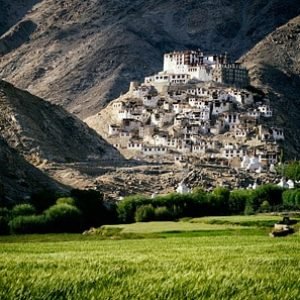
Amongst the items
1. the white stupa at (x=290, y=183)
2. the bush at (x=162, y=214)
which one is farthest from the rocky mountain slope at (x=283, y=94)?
the bush at (x=162, y=214)

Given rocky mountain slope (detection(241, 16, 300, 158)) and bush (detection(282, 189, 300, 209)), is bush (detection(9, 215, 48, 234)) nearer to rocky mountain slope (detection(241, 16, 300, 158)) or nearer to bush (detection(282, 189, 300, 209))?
bush (detection(282, 189, 300, 209))

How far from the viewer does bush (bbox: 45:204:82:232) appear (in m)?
65.9

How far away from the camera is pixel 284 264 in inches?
755

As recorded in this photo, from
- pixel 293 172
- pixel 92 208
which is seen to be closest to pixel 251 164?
pixel 293 172

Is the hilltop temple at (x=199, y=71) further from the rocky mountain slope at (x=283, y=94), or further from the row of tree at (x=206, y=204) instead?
the row of tree at (x=206, y=204)

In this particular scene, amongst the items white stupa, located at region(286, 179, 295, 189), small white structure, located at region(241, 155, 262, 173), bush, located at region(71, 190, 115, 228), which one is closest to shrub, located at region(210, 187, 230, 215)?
bush, located at region(71, 190, 115, 228)

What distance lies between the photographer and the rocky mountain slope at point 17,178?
8568cm

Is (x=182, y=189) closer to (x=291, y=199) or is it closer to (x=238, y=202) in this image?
(x=238, y=202)

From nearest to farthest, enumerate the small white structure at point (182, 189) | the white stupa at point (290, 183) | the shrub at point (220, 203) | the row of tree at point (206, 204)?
the row of tree at point (206, 204)
the shrub at point (220, 203)
the small white structure at point (182, 189)
the white stupa at point (290, 183)

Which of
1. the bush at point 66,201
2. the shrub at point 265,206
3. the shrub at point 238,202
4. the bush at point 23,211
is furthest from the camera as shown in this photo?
the shrub at point 238,202

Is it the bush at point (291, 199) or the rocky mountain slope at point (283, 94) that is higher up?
the rocky mountain slope at point (283, 94)

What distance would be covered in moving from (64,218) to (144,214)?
423 inches

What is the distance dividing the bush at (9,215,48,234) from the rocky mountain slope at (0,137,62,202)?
1829cm

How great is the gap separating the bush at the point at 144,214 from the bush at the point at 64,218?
750cm
